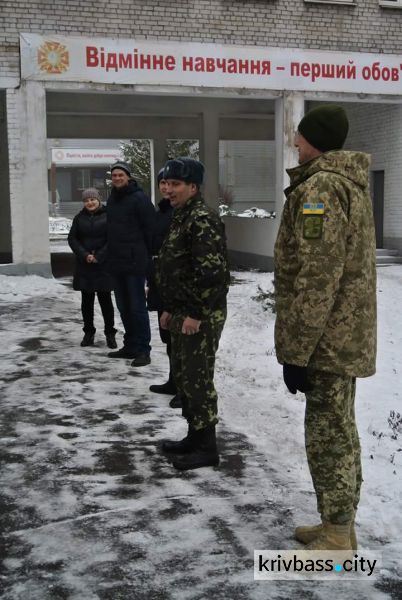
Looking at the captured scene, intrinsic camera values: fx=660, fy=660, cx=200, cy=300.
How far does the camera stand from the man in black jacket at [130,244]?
6.08 m

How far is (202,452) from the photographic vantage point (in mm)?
3941

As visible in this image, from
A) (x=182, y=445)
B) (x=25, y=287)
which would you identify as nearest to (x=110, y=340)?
(x=182, y=445)

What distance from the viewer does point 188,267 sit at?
383 centimetres

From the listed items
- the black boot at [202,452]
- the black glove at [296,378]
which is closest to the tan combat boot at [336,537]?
the black glove at [296,378]

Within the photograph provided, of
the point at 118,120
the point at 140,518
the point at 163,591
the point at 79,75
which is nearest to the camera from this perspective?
the point at 163,591

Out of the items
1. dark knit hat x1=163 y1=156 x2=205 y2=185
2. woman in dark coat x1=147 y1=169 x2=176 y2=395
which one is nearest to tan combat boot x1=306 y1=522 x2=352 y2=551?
dark knit hat x1=163 y1=156 x2=205 y2=185

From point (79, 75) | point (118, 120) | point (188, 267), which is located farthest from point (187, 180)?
point (118, 120)

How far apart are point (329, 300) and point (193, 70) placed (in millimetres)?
11122

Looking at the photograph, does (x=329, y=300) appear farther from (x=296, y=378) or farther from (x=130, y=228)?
(x=130, y=228)

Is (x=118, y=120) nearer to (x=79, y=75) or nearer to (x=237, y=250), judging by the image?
(x=237, y=250)

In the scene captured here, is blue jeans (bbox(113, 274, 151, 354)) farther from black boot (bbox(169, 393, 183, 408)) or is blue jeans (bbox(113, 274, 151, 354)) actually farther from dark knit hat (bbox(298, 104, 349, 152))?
dark knit hat (bbox(298, 104, 349, 152))

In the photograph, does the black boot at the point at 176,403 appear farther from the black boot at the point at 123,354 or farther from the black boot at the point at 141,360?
the black boot at the point at 123,354

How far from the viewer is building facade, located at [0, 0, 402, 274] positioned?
39.5ft

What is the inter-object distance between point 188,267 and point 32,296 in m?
7.48
